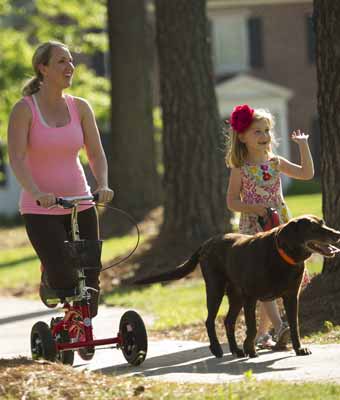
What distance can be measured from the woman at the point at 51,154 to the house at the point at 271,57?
2862 centimetres

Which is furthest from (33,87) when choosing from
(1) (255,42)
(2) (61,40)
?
(1) (255,42)

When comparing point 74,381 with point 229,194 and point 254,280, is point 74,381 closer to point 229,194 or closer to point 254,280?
point 254,280

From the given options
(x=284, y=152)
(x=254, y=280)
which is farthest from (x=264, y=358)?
(x=284, y=152)

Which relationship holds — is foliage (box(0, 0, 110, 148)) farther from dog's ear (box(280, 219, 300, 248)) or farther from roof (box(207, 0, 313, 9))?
dog's ear (box(280, 219, 300, 248))

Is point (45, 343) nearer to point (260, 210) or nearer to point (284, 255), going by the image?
point (284, 255)

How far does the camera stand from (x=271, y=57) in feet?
126

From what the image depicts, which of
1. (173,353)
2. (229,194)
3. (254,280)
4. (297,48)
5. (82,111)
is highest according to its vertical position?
(297,48)

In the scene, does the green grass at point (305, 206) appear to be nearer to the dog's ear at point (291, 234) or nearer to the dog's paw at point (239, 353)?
the dog's paw at point (239, 353)

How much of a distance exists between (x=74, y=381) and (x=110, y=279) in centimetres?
884

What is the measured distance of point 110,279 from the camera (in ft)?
50.6

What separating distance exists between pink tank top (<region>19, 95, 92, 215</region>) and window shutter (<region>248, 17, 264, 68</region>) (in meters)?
30.7

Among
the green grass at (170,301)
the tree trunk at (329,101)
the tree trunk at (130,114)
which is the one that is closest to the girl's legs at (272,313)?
the tree trunk at (329,101)

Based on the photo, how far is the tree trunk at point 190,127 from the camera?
50.6ft

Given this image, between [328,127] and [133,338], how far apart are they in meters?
2.79
